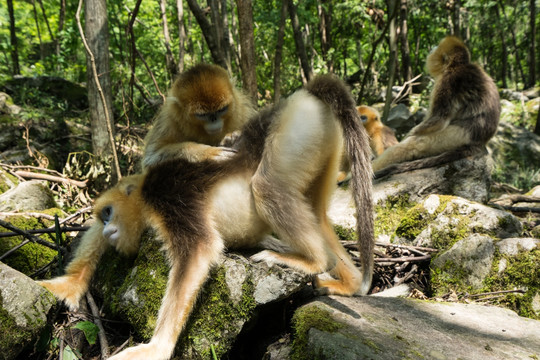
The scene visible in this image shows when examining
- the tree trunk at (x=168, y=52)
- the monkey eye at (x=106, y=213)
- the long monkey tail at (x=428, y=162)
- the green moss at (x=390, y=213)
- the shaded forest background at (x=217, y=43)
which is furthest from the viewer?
the tree trunk at (x=168, y=52)

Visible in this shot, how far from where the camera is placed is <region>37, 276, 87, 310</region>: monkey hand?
9.50ft

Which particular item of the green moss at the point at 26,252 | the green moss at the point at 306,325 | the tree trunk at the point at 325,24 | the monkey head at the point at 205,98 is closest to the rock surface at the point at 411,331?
the green moss at the point at 306,325

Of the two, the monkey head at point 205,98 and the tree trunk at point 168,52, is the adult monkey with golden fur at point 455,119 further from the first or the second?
the tree trunk at point 168,52

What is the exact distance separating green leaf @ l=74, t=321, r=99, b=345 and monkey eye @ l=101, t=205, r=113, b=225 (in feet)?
2.44

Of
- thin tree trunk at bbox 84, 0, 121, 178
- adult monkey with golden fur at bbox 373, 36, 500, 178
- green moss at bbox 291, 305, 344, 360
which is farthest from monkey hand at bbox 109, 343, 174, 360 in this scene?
adult monkey with golden fur at bbox 373, 36, 500, 178

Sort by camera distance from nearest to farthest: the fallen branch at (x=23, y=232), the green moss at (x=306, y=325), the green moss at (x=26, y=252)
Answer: the green moss at (x=306, y=325) → the fallen branch at (x=23, y=232) → the green moss at (x=26, y=252)

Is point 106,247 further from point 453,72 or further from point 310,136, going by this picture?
point 453,72

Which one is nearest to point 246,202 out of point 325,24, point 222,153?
point 222,153

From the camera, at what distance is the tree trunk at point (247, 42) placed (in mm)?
5098

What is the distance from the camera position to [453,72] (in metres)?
6.73

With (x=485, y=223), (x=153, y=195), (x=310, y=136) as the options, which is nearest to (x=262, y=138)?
(x=310, y=136)

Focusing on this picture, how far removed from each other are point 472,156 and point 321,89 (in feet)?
13.0

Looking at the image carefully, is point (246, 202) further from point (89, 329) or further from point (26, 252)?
point (26, 252)

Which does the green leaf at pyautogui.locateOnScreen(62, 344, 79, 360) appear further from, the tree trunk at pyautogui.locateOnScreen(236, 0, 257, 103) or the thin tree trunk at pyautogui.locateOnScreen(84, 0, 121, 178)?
the tree trunk at pyautogui.locateOnScreen(236, 0, 257, 103)
